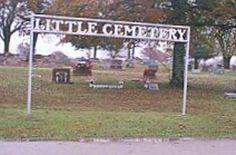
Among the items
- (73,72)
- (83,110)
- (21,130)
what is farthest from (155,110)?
(73,72)

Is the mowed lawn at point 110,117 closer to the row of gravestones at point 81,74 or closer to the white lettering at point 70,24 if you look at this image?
the white lettering at point 70,24

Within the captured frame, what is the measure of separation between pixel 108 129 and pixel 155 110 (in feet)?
18.5

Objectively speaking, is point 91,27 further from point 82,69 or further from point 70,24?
point 82,69

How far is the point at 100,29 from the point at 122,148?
6.67 m

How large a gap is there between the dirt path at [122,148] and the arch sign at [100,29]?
15.9ft

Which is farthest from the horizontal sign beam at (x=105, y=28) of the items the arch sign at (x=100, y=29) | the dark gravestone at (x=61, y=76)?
the dark gravestone at (x=61, y=76)

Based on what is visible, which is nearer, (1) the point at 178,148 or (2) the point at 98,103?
(1) the point at 178,148

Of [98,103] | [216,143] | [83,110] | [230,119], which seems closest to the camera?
[216,143]

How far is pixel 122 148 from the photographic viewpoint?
35.4 feet

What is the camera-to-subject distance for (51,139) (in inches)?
448

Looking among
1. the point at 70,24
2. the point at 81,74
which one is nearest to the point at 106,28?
the point at 70,24

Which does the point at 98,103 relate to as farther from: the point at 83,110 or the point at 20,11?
the point at 20,11

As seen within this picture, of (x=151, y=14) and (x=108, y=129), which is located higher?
(x=151, y=14)

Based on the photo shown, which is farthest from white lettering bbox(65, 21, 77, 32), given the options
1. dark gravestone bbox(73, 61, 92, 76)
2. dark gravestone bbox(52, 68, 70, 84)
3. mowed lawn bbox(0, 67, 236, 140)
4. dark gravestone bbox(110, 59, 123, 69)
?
dark gravestone bbox(110, 59, 123, 69)
